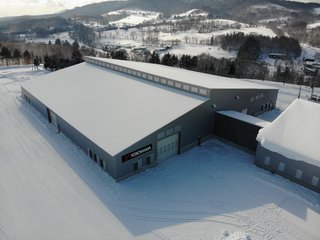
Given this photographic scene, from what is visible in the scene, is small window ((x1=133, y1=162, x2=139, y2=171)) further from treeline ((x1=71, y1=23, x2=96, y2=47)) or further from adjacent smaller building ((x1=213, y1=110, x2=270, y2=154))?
treeline ((x1=71, y1=23, x2=96, y2=47))

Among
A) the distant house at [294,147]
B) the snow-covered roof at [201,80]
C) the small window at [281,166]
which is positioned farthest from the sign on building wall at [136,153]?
the small window at [281,166]

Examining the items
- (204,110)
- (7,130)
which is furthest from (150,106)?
(7,130)

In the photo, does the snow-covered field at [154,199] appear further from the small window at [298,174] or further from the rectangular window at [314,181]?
the small window at [298,174]

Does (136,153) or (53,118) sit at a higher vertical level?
(136,153)

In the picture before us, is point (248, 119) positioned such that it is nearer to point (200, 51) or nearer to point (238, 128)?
point (238, 128)

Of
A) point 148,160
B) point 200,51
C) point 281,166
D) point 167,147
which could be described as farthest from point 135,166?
point 200,51
